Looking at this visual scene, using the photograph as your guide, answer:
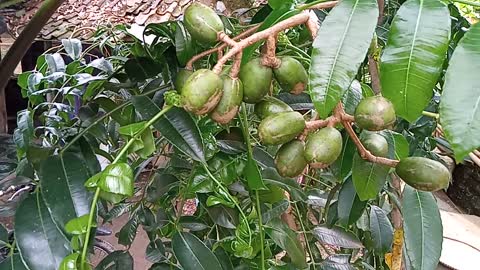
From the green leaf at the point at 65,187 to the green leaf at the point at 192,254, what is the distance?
0.16m

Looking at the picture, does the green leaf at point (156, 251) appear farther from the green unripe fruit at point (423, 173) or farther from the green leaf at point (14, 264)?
the green unripe fruit at point (423, 173)

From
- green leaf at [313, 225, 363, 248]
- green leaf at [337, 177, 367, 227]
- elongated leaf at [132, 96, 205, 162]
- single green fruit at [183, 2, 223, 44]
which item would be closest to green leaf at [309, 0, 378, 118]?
single green fruit at [183, 2, 223, 44]

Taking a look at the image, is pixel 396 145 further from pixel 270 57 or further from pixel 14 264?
pixel 14 264

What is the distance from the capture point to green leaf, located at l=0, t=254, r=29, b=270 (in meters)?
0.53

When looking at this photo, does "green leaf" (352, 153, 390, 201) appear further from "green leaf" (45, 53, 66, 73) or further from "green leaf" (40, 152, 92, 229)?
"green leaf" (45, 53, 66, 73)

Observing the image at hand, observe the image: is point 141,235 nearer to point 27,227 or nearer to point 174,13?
point 174,13

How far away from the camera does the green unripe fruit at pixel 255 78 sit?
391mm

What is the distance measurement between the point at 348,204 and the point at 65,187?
34 centimetres

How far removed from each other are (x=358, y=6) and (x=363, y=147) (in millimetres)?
121

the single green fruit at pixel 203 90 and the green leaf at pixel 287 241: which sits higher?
the single green fruit at pixel 203 90

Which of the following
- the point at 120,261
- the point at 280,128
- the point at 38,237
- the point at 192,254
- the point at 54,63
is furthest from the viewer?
the point at 54,63

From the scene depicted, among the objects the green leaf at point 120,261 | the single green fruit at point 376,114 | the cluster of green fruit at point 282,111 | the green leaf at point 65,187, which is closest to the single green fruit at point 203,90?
the cluster of green fruit at point 282,111

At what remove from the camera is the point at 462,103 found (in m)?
0.28

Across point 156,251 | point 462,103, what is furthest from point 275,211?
point 462,103
